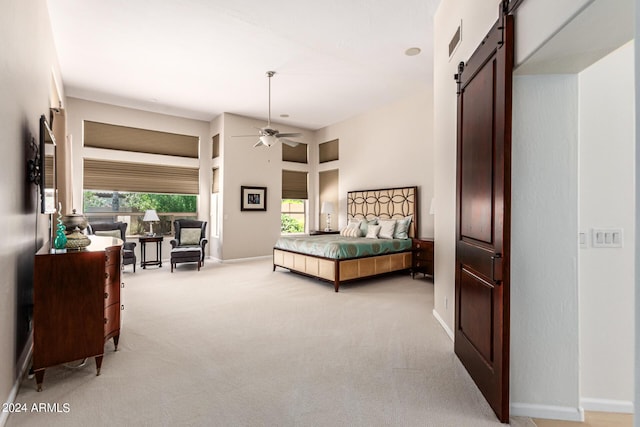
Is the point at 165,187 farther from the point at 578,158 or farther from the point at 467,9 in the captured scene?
the point at 578,158

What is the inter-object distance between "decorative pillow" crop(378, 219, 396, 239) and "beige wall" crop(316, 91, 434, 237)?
61 cm

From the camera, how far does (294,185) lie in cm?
869

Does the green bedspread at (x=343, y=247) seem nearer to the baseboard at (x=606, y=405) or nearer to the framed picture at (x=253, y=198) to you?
the framed picture at (x=253, y=198)

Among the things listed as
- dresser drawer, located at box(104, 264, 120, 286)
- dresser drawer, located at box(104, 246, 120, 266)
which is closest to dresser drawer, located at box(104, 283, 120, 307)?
dresser drawer, located at box(104, 264, 120, 286)

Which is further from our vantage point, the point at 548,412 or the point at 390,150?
the point at 390,150

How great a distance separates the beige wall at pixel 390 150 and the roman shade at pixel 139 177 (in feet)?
12.1

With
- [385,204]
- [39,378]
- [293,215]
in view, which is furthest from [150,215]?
[385,204]

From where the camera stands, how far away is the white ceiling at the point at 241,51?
357 centimetres

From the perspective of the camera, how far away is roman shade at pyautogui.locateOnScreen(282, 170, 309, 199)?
27.9ft

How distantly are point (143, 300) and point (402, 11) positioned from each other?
4936mm

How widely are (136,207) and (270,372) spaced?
606 cm

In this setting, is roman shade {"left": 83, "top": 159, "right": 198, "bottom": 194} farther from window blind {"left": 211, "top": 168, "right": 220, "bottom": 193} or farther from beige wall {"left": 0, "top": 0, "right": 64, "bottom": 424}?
beige wall {"left": 0, "top": 0, "right": 64, "bottom": 424}

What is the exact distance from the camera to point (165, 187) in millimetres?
7234

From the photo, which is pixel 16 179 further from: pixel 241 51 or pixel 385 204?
pixel 385 204
